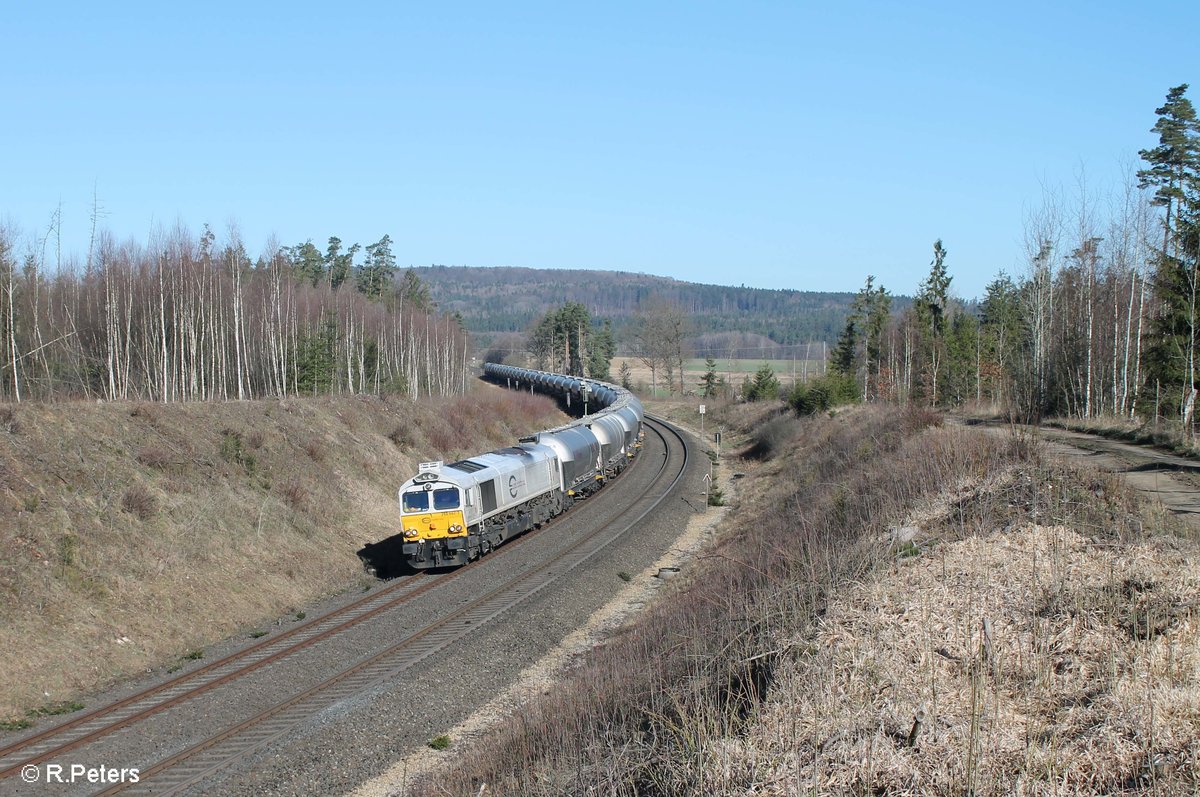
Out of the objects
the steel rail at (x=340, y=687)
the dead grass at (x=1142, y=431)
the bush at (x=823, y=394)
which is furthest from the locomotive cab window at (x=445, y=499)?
the bush at (x=823, y=394)

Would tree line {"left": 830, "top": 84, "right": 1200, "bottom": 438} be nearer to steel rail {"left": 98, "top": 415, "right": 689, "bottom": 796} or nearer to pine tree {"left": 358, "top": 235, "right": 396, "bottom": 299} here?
steel rail {"left": 98, "top": 415, "right": 689, "bottom": 796}

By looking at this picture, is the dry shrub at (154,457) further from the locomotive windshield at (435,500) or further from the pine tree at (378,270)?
the pine tree at (378,270)

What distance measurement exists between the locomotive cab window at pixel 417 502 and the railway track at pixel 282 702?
192cm

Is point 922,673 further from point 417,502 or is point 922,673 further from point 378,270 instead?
point 378,270

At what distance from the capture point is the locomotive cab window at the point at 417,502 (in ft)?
78.8

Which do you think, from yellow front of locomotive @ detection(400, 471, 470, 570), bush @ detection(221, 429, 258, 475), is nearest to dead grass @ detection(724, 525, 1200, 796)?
yellow front of locomotive @ detection(400, 471, 470, 570)

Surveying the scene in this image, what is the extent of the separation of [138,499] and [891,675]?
18.8 m

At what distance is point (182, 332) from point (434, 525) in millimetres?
24241

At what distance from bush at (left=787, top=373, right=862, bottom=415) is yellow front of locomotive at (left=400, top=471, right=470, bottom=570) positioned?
111ft

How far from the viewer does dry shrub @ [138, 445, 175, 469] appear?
23.2 metres

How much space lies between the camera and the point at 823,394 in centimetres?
5369

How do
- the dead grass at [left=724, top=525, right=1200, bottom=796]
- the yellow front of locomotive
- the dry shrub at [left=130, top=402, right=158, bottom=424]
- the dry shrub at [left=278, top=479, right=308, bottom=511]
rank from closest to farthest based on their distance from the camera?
the dead grass at [left=724, top=525, right=1200, bottom=796], the yellow front of locomotive, the dry shrub at [left=130, top=402, right=158, bottom=424], the dry shrub at [left=278, top=479, right=308, bottom=511]

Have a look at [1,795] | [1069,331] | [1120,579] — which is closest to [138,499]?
[1,795]

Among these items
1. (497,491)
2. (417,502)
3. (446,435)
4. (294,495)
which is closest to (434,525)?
(417,502)
